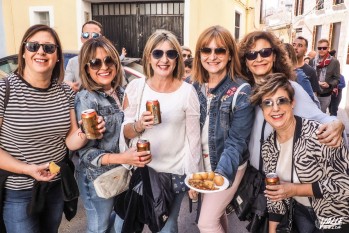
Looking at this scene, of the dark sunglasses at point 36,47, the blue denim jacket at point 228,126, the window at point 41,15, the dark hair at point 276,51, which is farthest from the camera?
the window at point 41,15

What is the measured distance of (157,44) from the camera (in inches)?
93.6

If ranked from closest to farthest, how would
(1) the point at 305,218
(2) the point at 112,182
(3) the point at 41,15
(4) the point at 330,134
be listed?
(4) the point at 330,134, (1) the point at 305,218, (2) the point at 112,182, (3) the point at 41,15

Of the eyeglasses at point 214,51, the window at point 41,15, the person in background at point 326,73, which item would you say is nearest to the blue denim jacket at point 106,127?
the eyeglasses at point 214,51

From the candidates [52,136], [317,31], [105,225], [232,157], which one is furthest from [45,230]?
[317,31]

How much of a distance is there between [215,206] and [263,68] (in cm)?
113

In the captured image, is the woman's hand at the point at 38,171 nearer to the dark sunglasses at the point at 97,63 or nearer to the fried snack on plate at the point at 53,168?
the fried snack on plate at the point at 53,168

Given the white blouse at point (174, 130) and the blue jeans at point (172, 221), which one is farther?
the blue jeans at point (172, 221)

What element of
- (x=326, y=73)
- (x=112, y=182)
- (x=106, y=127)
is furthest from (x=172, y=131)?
(x=326, y=73)

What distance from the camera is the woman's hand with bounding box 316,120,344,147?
6.19 ft

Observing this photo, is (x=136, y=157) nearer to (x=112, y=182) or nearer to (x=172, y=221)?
(x=112, y=182)

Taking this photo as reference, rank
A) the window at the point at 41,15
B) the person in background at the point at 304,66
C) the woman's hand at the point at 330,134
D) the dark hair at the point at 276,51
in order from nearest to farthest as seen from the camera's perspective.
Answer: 1. the woman's hand at the point at 330,134
2. the dark hair at the point at 276,51
3. the person in background at the point at 304,66
4. the window at the point at 41,15

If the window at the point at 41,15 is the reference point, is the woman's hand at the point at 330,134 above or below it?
below

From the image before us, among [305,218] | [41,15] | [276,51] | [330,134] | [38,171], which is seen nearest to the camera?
[330,134]

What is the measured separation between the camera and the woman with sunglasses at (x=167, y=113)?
2.30 meters
